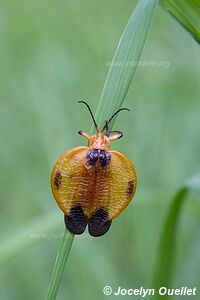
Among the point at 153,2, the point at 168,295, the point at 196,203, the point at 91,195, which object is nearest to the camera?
the point at 153,2

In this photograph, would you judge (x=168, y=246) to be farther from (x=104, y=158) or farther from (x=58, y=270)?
(x=58, y=270)

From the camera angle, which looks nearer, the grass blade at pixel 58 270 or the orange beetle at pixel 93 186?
the grass blade at pixel 58 270

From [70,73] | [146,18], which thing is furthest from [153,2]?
[70,73]

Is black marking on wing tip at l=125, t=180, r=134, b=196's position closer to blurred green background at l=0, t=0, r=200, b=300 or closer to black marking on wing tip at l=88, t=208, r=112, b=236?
black marking on wing tip at l=88, t=208, r=112, b=236

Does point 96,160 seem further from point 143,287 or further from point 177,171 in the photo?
point 177,171

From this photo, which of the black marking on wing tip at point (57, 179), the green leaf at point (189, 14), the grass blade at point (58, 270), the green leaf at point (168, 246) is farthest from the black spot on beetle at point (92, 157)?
the green leaf at point (189, 14)

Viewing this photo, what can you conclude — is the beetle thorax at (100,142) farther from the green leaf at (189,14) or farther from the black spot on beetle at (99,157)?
the green leaf at (189,14)

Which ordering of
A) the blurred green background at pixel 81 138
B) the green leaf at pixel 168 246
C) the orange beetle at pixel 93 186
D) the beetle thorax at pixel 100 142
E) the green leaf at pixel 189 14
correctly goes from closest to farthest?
the green leaf at pixel 189 14 < the orange beetle at pixel 93 186 < the beetle thorax at pixel 100 142 < the green leaf at pixel 168 246 < the blurred green background at pixel 81 138
